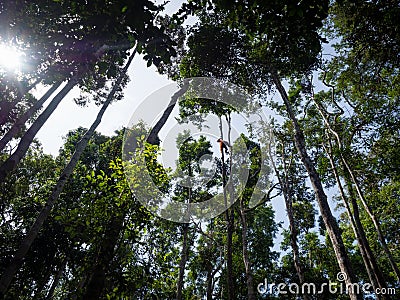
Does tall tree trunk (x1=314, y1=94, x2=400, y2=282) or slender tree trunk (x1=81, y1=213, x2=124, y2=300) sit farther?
tall tree trunk (x1=314, y1=94, x2=400, y2=282)

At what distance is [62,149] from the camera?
1997 centimetres

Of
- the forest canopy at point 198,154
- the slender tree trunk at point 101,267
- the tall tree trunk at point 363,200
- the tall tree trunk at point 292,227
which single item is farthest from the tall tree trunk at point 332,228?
the slender tree trunk at point 101,267

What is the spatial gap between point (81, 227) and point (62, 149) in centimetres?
1749

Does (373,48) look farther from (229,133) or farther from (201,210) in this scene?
(201,210)

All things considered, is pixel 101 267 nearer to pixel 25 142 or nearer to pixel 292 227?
pixel 25 142

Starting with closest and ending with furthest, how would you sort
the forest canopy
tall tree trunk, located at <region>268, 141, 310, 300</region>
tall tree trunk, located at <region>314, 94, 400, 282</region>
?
the forest canopy < tall tree trunk, located at <region>268, 141, 310, 300</region> < tall tree trunk, located at <region>314, 94, 400, 282</region>

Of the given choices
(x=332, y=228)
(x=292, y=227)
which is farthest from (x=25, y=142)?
Answer: (x=292, y=227)

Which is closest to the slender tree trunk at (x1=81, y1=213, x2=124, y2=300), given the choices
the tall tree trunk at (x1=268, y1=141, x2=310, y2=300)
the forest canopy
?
the forest canopy

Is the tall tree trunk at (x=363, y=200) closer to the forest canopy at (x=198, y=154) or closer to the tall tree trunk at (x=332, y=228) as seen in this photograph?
the forest canopy at (x=198, y=154)

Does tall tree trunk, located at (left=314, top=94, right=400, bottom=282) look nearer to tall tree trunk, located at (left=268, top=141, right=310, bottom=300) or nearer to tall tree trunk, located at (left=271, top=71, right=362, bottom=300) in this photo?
tall tree trunk, located at (left=268, top=141, right=310, bottom=300)

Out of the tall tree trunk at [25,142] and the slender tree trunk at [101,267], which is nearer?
the slender tree trunk at [101,267]

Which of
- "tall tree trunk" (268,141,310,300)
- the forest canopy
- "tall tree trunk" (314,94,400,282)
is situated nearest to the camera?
the forest canopy

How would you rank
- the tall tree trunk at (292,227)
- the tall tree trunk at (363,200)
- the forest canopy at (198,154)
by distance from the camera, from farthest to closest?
1. the tall tree trunk at (363,200)
2. the tall tree trunk at (292,227)
3. the forest canopy at (198,154)

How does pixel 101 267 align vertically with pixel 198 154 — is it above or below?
below
